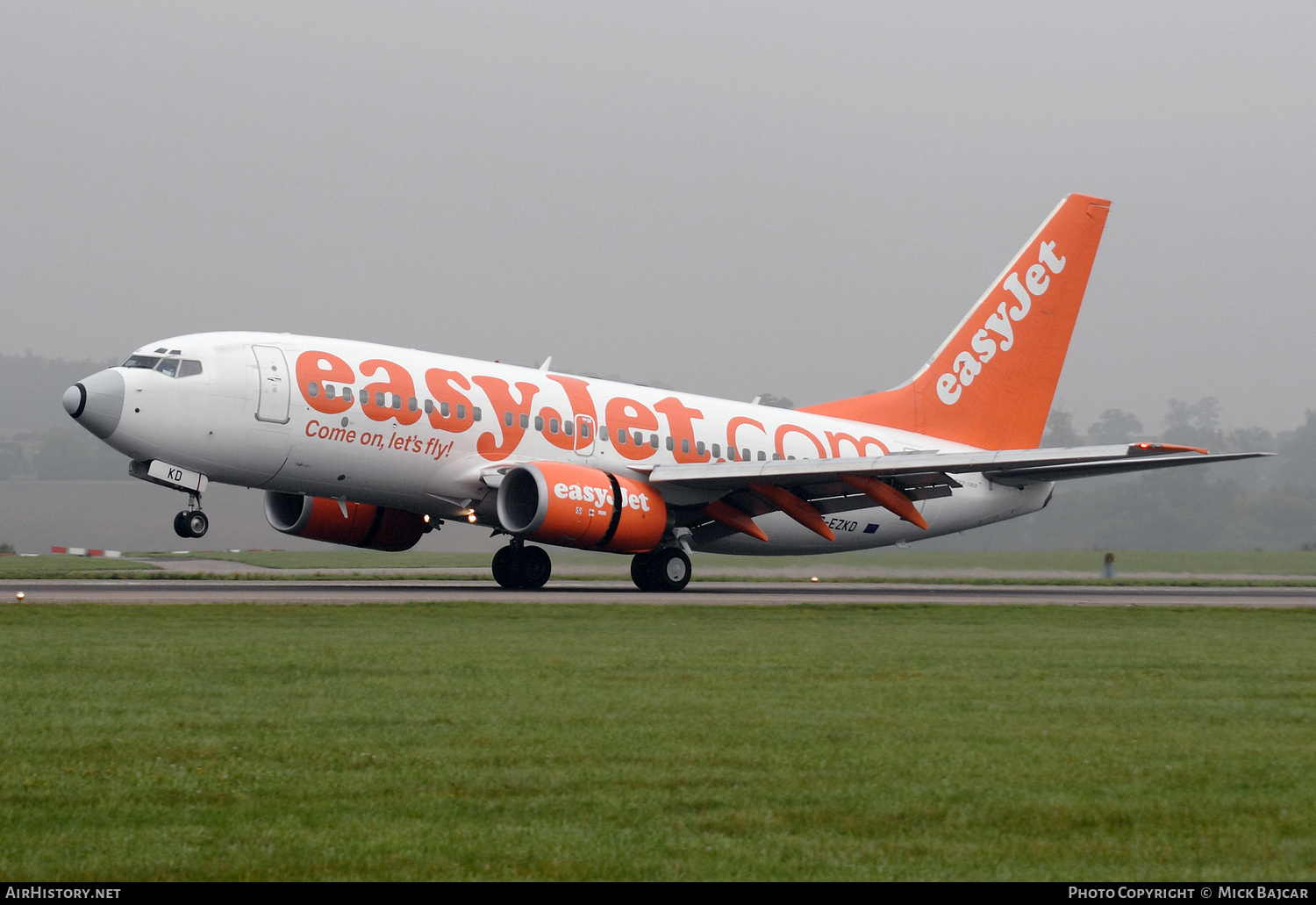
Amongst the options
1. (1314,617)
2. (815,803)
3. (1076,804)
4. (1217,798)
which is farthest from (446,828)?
(1314,617)

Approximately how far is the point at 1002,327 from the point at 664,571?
478 inches

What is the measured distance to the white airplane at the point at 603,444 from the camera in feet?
85.5

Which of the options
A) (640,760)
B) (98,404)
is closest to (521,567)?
(98,404)

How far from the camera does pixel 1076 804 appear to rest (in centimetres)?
754

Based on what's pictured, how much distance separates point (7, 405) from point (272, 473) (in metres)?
154

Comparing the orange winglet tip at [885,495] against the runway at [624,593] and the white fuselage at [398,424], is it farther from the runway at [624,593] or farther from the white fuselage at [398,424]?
the white fuselage at [398,424]

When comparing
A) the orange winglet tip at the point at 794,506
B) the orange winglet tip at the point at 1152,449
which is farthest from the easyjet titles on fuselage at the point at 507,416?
the orange winglet tip at the point at 1152,449

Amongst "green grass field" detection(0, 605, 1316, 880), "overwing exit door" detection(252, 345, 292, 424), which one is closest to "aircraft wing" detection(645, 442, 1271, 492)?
"overwing exit door" detection(252, 345, 292, 424)

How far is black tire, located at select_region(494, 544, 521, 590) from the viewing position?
29.7 m

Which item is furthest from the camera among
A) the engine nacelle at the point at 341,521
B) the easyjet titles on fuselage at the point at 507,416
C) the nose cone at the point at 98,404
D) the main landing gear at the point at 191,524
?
the engine nacelle at the point at 341,521

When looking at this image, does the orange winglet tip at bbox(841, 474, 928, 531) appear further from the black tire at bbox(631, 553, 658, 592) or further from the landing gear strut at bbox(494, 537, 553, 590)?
the landing gear strut at bbox(494, 537, 553, 590)

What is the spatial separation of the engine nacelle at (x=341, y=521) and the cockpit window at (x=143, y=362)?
198 inches
